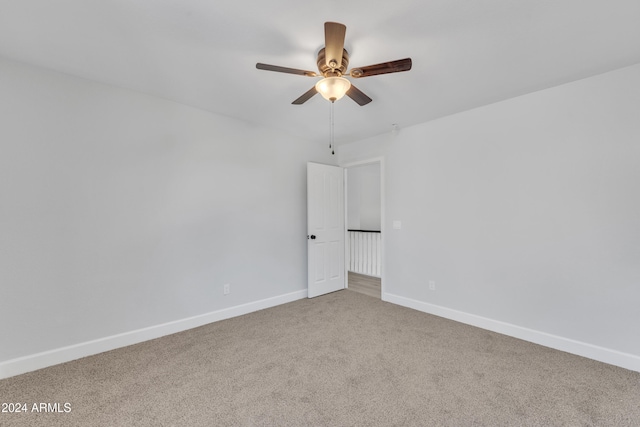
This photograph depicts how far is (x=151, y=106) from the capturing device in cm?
277

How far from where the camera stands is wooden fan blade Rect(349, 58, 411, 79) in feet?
5.62

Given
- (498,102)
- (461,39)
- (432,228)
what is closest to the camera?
(461,39)

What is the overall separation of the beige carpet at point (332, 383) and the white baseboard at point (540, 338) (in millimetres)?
91

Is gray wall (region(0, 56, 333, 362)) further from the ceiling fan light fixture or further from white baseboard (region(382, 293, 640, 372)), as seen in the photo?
white baseboard (region(382, 293, 640, 372))

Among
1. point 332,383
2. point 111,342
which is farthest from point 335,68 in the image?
point 111,342

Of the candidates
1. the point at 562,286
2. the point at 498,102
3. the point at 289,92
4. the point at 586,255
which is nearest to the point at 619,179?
the point at 586,255

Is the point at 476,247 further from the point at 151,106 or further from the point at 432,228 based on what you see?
the point at 151,106

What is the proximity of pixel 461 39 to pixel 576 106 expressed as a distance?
1540mm

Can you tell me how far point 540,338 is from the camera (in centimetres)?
259

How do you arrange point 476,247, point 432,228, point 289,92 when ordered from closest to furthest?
1. point 289,92
2. point 476,247
3. point 432,228

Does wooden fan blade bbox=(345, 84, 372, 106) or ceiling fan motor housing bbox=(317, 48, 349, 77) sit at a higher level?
ceiling fan motor housing bbox=(317, 48, 349, 77)

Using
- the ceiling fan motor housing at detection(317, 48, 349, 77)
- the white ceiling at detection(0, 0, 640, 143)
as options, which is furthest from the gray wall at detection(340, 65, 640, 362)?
the ceiling fan motor housing at detection(317, 48, 349, 77)

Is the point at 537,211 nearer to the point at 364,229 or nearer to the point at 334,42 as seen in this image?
the point at 334,42

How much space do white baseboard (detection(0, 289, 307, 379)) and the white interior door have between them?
3.23ft
